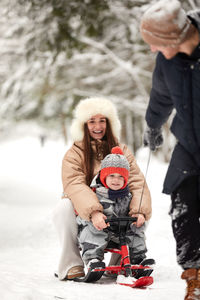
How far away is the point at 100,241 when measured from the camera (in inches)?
151

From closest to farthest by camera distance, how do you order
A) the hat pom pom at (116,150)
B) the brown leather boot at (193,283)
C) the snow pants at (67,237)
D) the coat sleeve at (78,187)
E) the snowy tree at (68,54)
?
the brown leather boot at (193,283), the coat sleeve at (78,187), the snow pants at (67,237), the hat pom pom at (116,150), the snowy tree at (68,54)

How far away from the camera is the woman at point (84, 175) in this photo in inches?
154

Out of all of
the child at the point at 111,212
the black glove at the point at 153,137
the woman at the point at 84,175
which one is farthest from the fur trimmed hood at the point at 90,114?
the black glove at the point at 153,137

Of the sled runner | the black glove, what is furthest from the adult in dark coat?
the sled runner

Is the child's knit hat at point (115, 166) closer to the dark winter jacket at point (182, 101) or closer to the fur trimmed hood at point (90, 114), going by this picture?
the fur trimmed hood at point (90, 114)

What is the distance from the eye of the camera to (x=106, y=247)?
4.06 m

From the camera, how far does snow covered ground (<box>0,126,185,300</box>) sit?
320cm

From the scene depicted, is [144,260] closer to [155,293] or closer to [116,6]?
[155,293]

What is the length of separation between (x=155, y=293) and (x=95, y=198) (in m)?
0.98

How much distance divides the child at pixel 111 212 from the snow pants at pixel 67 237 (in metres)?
0.09

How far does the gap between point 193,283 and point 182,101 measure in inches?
42.3

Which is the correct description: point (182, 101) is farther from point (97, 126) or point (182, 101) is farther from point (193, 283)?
point (97, 126)

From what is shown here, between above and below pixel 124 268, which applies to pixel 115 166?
above

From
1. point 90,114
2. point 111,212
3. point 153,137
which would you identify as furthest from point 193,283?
point 90,114
